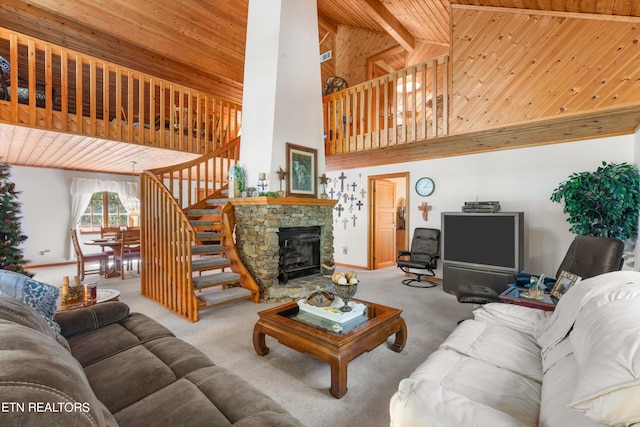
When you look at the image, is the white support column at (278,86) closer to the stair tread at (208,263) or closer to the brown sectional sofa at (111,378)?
the stair tread at (208,263)

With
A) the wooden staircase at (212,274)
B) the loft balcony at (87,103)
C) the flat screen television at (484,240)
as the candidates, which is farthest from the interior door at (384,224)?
the loft balcony at (87,103)

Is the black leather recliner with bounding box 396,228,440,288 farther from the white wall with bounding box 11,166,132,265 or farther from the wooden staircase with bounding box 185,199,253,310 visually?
the white wall with bounding box 11,166,132,265

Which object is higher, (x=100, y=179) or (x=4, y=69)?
(x=4, y=69)

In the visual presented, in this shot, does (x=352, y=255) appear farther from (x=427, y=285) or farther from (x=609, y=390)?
(x=609, y=390)

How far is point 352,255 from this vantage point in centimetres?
664

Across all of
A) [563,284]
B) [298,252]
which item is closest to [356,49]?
[298,252]

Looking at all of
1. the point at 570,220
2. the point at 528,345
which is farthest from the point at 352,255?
the point at 528,345

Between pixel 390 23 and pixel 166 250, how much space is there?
18.2 ft

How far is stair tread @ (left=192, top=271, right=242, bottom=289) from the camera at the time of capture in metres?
3.52

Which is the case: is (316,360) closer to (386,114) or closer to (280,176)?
(280,176)

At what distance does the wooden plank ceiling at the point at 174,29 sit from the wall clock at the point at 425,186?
2.71m

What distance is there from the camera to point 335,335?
203cm

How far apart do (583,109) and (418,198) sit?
9.12ft

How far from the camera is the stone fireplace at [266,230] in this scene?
13.4 feet
